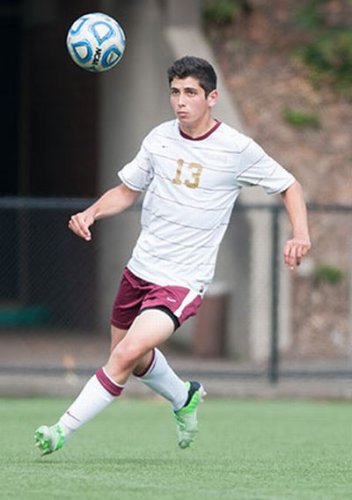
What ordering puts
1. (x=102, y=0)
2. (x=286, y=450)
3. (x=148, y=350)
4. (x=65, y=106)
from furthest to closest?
1. (x=65, y=106)
2. (x=102, y=0)
3. (x=286, y=450)
4. (x=148, y=350)

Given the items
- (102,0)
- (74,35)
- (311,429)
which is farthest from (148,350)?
(102,0)

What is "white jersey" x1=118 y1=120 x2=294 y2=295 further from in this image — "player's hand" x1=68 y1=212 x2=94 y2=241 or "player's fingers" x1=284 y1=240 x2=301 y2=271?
"player's fingers" x1=284 y1=240 x2=301 y2=271

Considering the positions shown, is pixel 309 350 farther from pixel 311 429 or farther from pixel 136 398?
pixel 311 429

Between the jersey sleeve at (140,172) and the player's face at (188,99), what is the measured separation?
14.9 inches

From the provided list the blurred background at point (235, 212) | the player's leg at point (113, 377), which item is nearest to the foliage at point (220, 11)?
the blurred background at point (235, 212)

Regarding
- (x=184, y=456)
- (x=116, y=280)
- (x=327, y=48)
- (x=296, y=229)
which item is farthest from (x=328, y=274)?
(x=296, y=229)

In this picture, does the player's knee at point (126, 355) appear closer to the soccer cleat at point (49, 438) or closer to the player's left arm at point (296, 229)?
the soccer cleat at point (49, 438)

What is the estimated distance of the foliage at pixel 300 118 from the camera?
19.6 meters

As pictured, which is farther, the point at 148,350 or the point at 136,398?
the point at 136,398

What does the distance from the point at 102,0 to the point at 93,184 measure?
240cm

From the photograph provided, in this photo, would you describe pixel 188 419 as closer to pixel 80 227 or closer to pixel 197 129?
pixel 80 227

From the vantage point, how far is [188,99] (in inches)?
378

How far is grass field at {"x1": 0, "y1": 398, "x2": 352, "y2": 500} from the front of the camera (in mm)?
8172

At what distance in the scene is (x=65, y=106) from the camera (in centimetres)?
2322
